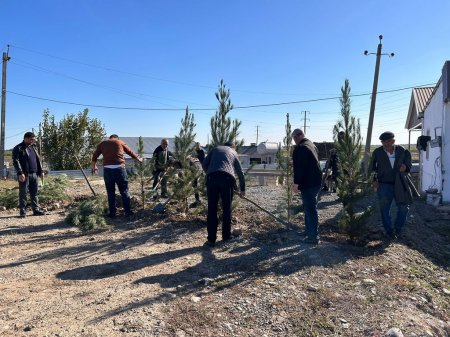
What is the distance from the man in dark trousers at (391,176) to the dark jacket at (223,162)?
227 centimetres

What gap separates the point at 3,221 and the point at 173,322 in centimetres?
619

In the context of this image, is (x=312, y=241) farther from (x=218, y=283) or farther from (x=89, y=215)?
(x=89, y=215)

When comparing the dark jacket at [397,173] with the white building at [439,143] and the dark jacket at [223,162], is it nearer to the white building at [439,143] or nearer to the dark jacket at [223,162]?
the dark jacket at [223,162]

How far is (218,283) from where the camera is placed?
4.62 m

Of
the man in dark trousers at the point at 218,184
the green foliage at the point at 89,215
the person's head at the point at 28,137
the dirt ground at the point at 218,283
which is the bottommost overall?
the dirt ground at the point at 218,283

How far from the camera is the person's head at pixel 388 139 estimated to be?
Answer: 6.52m

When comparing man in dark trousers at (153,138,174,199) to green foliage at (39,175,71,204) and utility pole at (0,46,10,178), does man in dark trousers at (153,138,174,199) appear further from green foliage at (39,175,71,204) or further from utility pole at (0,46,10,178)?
utility pole at (0,46,10,178)

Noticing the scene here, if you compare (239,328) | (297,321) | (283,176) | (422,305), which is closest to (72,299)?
(239,328)

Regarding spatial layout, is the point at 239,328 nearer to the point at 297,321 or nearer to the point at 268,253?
the point at 297,321

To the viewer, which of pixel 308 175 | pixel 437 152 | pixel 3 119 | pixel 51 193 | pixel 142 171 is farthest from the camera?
pixel 3 119

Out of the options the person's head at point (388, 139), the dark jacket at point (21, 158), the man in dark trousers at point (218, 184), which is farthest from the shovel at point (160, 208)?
the person's head at point (388, 139)

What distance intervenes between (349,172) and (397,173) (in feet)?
2.80

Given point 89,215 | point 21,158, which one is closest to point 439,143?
point 89,215

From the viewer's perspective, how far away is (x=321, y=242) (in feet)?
20.7
